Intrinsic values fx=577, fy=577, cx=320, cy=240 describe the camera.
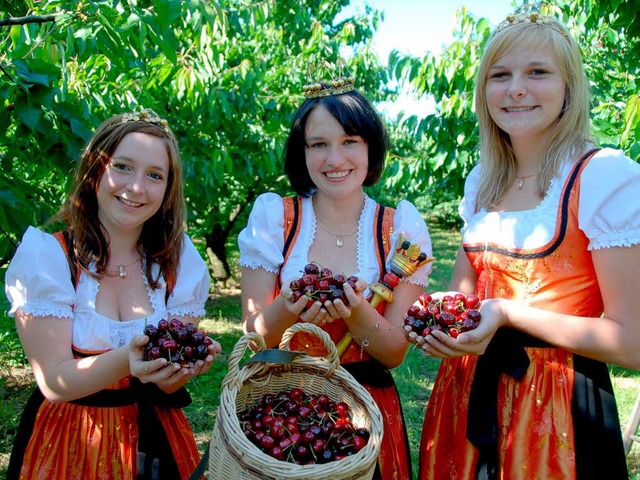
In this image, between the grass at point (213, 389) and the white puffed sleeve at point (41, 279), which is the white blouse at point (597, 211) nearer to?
the white puffed sleeve at point (41, 279)

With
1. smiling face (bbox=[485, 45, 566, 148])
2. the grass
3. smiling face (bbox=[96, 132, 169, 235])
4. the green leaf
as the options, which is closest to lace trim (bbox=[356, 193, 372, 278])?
smiling face (bbox=[485, 45, 566, 148])

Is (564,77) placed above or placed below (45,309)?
above

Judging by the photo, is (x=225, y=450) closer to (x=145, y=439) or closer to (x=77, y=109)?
(x=145, y=439)

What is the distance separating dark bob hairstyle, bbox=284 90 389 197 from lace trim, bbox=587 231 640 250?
3.02 ft

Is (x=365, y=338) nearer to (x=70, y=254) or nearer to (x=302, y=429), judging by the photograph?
(x=302, y=429)

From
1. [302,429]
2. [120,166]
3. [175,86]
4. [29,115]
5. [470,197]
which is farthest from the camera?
[175,86]

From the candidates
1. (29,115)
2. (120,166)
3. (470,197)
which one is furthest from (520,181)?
(29,115)

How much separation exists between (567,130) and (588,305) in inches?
21.3

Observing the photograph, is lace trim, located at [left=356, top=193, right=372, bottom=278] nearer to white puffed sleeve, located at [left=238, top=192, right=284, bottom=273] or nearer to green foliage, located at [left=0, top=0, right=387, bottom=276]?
white puffed sleeve, located at [left=238, top=192, right=284, bottom=273]

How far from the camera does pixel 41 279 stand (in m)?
1.75

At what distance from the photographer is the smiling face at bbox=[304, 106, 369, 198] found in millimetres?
2109

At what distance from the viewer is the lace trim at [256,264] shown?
214 centimetres

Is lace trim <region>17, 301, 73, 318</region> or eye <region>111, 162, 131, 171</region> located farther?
eye <region>111, 162, 131, 171</region>

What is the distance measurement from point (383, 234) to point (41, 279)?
1.18 m
